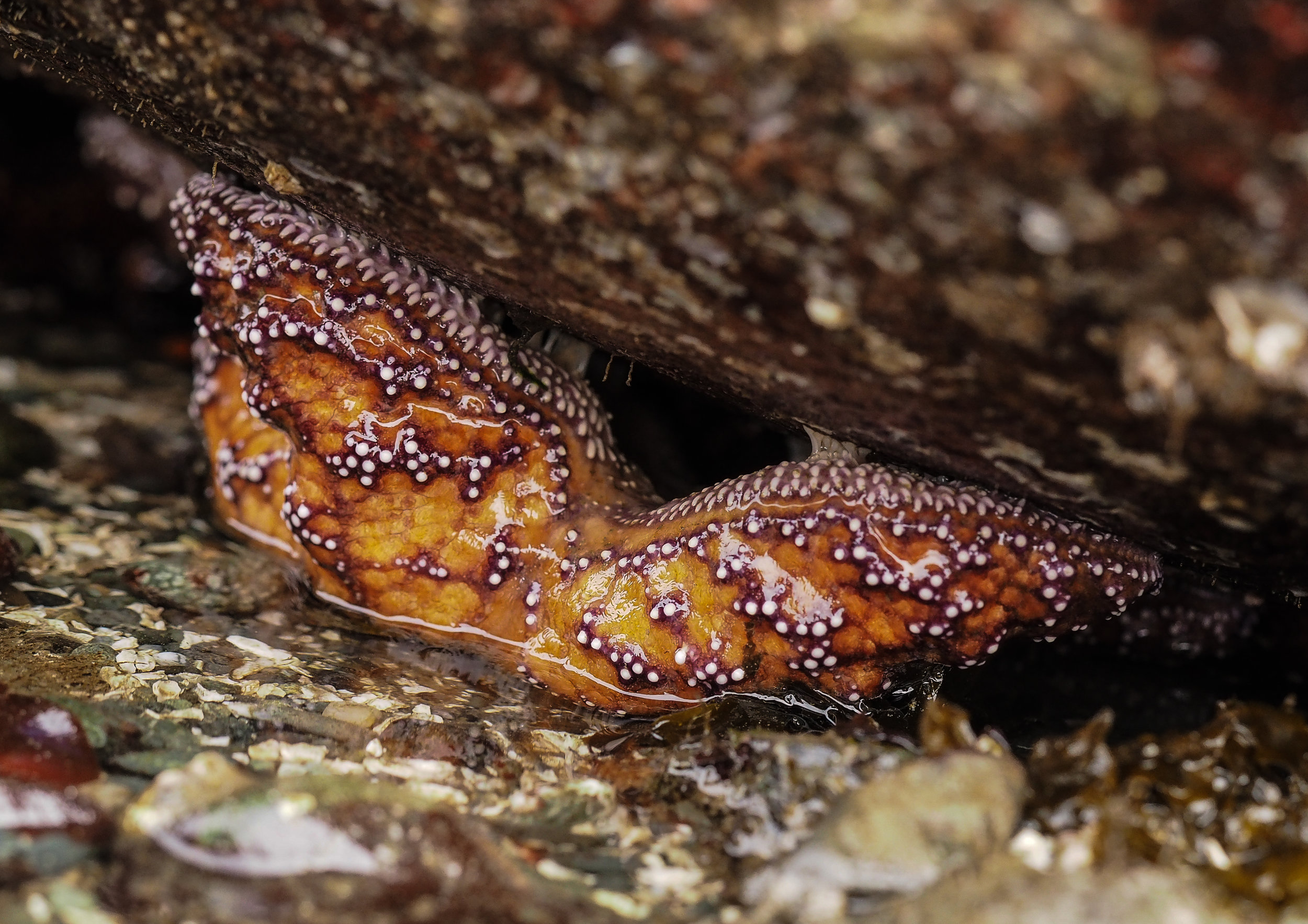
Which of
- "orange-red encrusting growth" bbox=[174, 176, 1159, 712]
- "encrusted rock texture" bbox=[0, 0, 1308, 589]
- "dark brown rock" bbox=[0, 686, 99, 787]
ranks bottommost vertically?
"dark brown rock" bbox=[0, 686, 99, 787]

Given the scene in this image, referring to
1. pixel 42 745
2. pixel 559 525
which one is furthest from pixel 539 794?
pixel 42 745

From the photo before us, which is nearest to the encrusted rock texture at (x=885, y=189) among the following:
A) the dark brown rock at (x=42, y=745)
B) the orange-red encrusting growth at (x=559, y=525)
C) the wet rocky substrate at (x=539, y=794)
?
the orange-red encrusting growth at (x=559, y=525)

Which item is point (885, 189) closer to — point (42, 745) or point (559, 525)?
point (559, 525)

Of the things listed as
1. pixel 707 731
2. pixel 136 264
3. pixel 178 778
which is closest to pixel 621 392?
pixel 707 731

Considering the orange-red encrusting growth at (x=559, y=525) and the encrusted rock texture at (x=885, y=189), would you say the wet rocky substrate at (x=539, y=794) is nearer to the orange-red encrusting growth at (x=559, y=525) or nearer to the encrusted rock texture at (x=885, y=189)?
the orange-red encrusting growth at (x=559, y=525)

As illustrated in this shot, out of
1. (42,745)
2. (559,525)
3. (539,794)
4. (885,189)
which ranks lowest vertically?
(42,745)

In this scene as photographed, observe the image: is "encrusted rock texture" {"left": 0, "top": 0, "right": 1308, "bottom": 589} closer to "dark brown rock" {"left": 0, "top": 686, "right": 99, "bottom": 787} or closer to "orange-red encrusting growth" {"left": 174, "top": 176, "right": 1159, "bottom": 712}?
"orange-red encrusting growth" {"left": 174, "top": 176, "right": 1159, "bottom": 712}

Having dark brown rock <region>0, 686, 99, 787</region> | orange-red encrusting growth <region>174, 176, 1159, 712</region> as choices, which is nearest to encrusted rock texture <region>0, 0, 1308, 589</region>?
orange-red encrusting growth <region>174, 176, 1159, 712</region>
